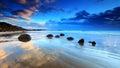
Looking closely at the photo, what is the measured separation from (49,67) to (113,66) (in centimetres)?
426

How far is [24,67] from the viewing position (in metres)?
8.17

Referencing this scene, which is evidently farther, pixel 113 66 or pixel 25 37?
pixel 25 37

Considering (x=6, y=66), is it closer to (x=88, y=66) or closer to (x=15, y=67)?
(x=15, y=67)

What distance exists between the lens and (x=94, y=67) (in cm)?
854

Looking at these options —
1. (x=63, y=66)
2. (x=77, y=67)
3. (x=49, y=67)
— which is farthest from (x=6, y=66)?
(x=77, y=67)

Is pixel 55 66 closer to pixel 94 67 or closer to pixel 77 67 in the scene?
pixel 77 67

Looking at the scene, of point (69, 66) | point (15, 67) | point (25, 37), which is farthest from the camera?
point (25, 37)

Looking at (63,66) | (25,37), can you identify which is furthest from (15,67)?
(25,37)

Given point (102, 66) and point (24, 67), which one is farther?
point (102, 66)

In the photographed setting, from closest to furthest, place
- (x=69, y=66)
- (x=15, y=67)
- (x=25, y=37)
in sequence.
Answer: (x=15, y=67), (x=69, y=66), (x=25, y=37)

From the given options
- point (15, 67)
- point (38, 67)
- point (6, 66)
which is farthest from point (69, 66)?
point (6, 66)

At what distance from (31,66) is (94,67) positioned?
3.96 m

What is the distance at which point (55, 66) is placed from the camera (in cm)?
856

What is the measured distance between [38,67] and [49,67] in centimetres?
67
